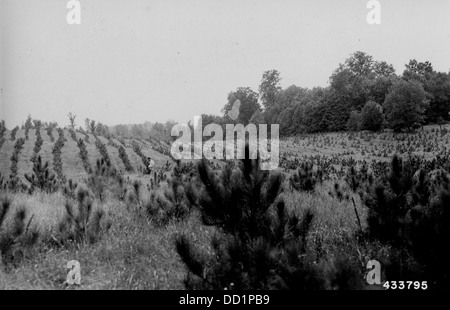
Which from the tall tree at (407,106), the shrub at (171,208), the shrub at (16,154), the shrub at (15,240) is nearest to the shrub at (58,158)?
the shrub at (16,154)

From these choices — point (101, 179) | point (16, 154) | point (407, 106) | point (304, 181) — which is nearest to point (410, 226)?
point (304, 181)

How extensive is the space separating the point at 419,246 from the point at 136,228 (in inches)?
133

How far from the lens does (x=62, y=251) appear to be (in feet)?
11.5

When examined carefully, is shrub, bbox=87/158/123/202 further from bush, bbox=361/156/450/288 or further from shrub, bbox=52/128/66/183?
shrub, bbox=52/128/66/183

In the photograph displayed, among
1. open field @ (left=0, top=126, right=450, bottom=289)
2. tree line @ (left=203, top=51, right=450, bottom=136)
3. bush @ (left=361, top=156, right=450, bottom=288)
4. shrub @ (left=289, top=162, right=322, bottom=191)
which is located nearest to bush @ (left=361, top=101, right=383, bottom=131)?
tree line @ (left=203, top=51, right=450, bottom=136)

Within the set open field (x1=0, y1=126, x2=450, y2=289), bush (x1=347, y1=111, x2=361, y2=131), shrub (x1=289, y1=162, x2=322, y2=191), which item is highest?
bush (x1=347, y1=111, x2=361, y2=131)

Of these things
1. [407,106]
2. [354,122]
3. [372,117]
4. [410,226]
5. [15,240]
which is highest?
[407,106]

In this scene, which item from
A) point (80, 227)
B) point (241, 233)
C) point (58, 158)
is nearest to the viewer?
point (241, 233)

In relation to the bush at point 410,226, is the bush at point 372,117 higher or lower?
higher

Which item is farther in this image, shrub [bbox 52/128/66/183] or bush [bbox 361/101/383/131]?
bush [bbox 361/101/383/131]

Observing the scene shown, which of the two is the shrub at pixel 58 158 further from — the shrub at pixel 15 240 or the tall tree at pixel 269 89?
the tall tree at pixel 269 89

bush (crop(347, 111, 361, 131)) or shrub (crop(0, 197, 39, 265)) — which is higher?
bush (crop(347, 111, 361, 131))

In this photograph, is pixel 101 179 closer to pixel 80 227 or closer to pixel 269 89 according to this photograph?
pixel 80 227
